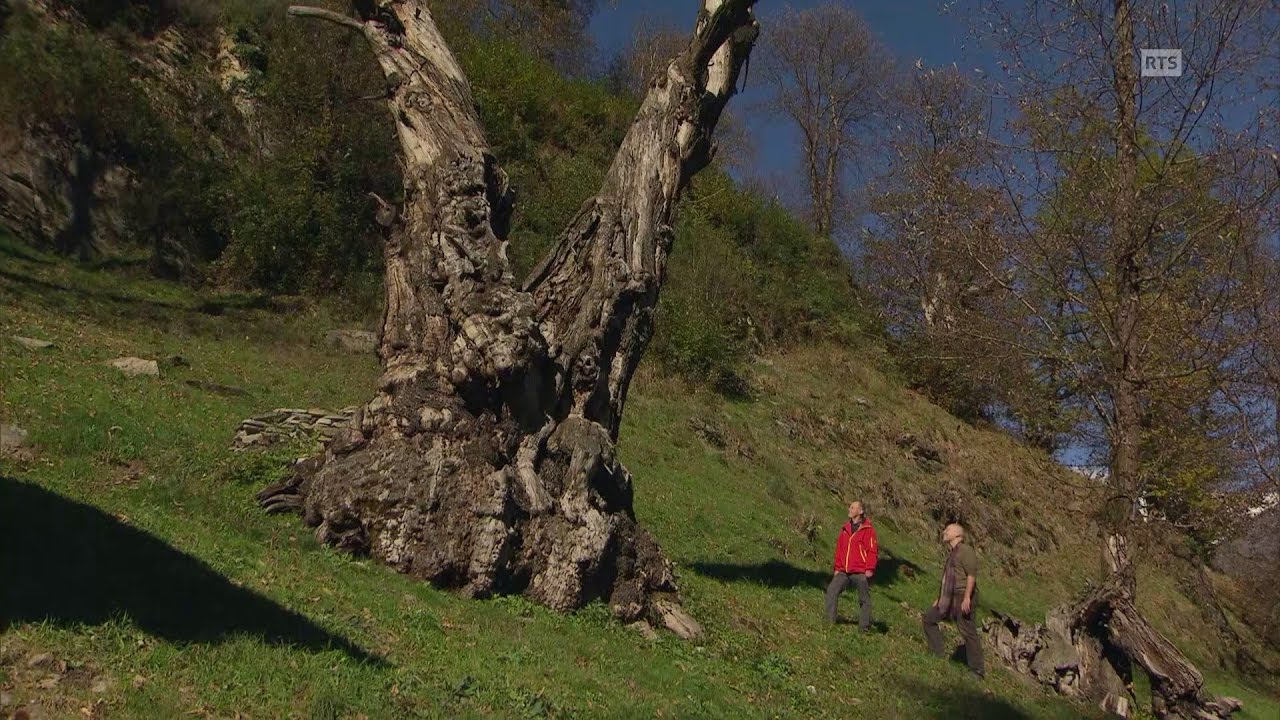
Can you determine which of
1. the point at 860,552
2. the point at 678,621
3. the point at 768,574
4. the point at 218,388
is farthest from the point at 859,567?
the point at 218,388

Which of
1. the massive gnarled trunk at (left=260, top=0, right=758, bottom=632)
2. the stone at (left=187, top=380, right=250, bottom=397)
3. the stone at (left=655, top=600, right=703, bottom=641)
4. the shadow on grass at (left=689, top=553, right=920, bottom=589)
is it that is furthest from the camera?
the stone at (left=187, top=380, right=250, bottom=397)

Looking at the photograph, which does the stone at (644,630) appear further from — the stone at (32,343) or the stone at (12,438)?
the stone at (32,343)

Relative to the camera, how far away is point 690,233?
30.0 m

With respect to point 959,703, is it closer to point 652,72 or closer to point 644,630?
point 644,630

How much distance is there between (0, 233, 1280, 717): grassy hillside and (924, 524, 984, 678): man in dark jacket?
0.88 feet

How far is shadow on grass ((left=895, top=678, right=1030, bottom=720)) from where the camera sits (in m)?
8.41

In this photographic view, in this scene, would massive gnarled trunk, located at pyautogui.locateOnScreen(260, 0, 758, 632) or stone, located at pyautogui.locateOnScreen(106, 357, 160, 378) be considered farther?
stone, located at pyautogui.locateOnScreen(106, 357, 160, 378)

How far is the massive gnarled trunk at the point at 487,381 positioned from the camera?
7.54 meters

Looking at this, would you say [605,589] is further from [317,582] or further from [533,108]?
[533,108]

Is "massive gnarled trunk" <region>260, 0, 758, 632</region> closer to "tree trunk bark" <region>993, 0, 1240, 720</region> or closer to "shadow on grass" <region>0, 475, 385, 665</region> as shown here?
"shadow on grass" <region>0, 475, 385, 665</region>

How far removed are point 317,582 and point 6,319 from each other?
8.73 m

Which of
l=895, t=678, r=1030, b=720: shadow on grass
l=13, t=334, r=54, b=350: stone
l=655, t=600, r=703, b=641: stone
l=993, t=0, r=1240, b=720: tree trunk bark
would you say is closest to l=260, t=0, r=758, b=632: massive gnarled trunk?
l=655, t=600, r=703, b=641: stone

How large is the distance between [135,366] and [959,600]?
1041 cm

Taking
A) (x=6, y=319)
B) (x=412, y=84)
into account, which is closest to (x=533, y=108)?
(x=6, y=319)
